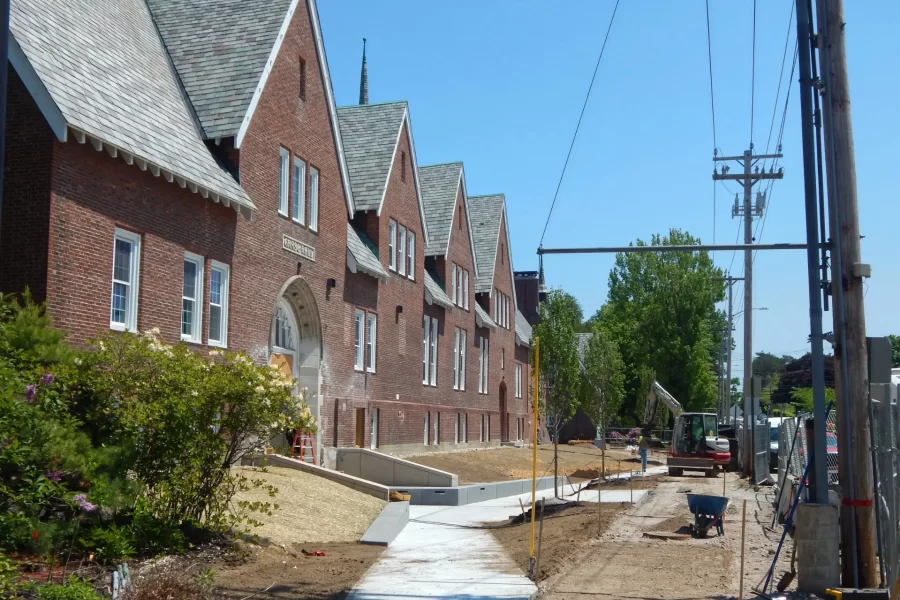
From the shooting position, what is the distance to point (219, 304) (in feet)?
70.6

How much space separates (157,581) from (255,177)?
580 inches

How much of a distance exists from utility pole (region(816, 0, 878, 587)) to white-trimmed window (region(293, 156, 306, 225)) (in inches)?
640

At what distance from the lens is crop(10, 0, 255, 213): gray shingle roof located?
1648cm

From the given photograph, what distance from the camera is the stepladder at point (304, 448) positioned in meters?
26.0

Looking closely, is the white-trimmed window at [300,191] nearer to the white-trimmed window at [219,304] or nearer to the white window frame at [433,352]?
the white-trimmed window at [219,304]

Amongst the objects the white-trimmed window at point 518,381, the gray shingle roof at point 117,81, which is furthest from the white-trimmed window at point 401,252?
the white-trimmed window at point 518,381

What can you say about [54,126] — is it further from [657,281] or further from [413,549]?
[657,281]

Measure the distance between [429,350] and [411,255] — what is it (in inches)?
182

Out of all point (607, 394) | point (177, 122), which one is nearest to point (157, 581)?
point (177, 122)

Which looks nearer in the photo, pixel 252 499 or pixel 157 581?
pixel 157 581

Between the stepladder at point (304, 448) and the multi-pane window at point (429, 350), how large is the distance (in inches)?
427

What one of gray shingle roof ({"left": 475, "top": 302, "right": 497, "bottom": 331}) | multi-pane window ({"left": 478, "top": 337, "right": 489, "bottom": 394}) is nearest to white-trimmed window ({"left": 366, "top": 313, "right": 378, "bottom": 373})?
gray shingle roof ({"left": 475, "top": 302, "right": 497, "bottom": 331})

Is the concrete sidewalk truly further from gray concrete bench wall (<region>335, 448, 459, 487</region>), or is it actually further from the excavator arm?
the excavator arm

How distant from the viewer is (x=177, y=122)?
20969 mm
